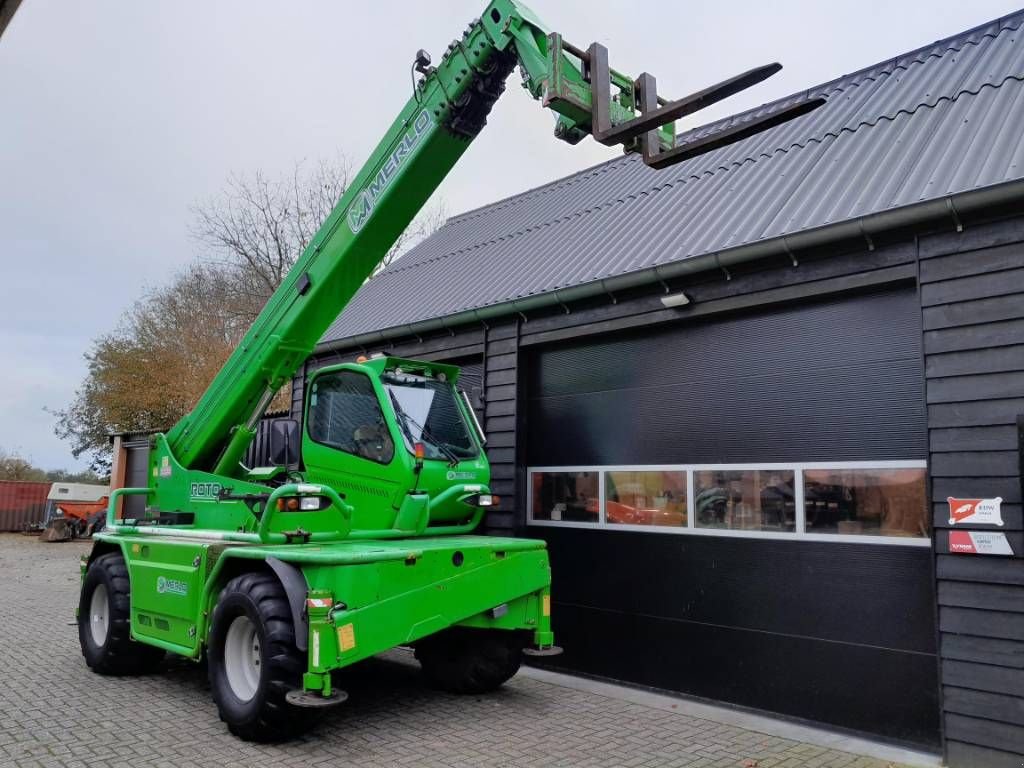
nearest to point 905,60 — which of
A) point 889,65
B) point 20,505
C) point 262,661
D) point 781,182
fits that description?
point 889,65

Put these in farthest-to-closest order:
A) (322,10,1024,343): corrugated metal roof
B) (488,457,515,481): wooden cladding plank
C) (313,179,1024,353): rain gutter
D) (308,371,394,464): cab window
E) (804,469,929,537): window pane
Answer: (488,457,515,481): wooden cladding plank, (308,371,394,464): cab window, (322,10,1024,343): corrugated metal roof, (804,469,929,537): window pane, (313,179,1024,353): rain gutter

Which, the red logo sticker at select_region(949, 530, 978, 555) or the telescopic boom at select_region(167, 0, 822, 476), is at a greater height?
the telescopic boom at select_region(167, 0, 822, 476)

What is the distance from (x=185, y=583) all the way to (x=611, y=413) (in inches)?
158

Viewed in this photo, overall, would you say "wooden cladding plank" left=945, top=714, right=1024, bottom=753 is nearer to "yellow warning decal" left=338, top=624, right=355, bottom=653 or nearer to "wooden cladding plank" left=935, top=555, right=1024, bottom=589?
"wooden cladding plank" left=935, top=555, right=1024, bottom=589

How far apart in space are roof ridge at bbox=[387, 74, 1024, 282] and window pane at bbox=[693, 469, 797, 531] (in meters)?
3.43

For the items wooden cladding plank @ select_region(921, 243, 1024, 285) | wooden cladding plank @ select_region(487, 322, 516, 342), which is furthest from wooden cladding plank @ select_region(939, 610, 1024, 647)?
wooden cladding plank @ select_region(487, 322, 516, 342)

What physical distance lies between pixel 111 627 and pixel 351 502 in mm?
2552

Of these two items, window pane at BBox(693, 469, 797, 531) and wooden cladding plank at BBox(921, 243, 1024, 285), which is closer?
wooden cladding plank at BBox(921, 243, 1024, 285)

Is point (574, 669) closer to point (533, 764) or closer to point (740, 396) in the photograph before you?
point (533, 764)

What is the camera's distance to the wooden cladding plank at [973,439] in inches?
191

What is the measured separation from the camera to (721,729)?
5.73m

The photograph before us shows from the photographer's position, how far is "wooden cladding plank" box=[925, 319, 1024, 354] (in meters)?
4.93

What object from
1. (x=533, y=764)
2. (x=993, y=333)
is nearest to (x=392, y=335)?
(x=533, y=764)

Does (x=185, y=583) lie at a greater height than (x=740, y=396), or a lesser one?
lesser
